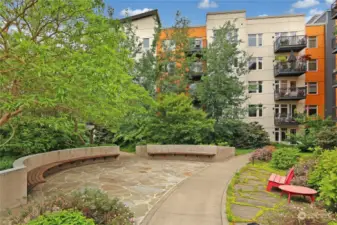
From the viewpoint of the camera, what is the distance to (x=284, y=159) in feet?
37.6

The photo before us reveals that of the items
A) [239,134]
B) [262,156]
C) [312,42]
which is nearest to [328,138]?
[262,156]

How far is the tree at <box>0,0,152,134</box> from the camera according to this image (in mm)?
4207

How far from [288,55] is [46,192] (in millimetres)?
24873

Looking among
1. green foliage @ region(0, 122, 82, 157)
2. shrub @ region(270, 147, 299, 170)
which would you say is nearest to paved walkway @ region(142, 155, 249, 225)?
shrub @ region(270, 147, 299, 170)

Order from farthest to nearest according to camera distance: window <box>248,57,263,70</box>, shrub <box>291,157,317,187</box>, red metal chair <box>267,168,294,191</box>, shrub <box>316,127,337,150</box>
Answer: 1. window <box>248,57,263,70</box>
2. shrub <box>316,127,337,150</box>
3. shrub <box>291,157,317,187</box>
4. red metal chair <box>267,168,294,191</box>

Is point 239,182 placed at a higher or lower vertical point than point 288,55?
lower

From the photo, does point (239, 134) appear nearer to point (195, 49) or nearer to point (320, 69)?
point (195, 49)

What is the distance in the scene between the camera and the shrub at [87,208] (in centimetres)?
388

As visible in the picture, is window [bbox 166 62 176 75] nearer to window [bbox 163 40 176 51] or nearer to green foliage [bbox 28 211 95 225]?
window [bbox 163 40 176 51]

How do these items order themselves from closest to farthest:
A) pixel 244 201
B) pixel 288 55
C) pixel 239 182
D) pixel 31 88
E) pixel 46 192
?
1. pixel 31 88
2. pixel 244 201
3. pixel 46 192
4. pixel 239 182
5. pixel 288 55

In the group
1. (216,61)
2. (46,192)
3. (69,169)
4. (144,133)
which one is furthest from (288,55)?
(46,192)

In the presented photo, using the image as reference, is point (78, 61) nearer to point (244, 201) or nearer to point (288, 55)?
point (244, 201)

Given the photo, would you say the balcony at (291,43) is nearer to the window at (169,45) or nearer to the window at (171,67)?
the window at (169,45)

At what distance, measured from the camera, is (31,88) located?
5309mm
